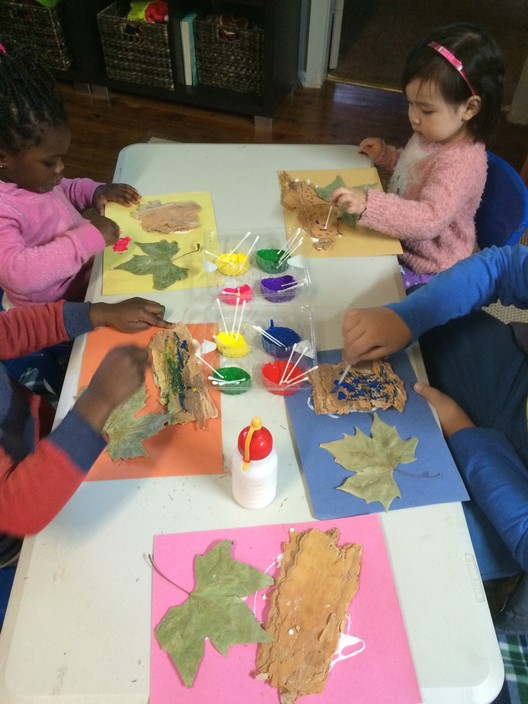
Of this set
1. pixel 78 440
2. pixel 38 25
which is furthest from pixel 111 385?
pixel 38 25

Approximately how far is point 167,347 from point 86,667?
47 centimetres

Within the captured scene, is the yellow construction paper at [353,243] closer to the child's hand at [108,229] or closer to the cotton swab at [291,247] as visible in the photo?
the cotton swab at [291,247]

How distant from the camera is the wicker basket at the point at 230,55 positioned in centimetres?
251

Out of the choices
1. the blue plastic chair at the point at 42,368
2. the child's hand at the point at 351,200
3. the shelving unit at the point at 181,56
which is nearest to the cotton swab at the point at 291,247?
the child's hand at the point at 351,200

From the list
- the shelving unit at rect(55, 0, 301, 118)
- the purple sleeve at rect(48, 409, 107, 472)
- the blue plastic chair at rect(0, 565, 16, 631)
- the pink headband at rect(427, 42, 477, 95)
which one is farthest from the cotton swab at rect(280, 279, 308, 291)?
the shelving unit at rect(55, 0, 301, 118)

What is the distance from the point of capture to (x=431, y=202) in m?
1.17

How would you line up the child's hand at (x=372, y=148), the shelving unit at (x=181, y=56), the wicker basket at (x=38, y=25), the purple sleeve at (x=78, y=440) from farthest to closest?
the wicker basket at (x=38, y=25) < the shelving unit at (x=181, y=56) < the child's hand at (x=372, y=148) < the purple sleeve at (x=78, y=440)

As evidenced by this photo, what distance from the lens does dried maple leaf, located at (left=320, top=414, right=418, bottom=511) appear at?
74 centimetres

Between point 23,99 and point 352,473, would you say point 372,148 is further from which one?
point 352,473

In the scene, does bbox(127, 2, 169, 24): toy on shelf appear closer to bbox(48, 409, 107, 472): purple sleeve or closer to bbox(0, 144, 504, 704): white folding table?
bbox(0, 144, 504, 704): white folding table

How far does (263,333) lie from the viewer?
93cm

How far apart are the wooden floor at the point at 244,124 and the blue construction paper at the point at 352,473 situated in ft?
7.05

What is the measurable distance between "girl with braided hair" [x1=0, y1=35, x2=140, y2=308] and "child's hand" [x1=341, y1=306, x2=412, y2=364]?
0.52 meters

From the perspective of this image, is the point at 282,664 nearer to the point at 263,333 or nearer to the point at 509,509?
the point at 509,509
